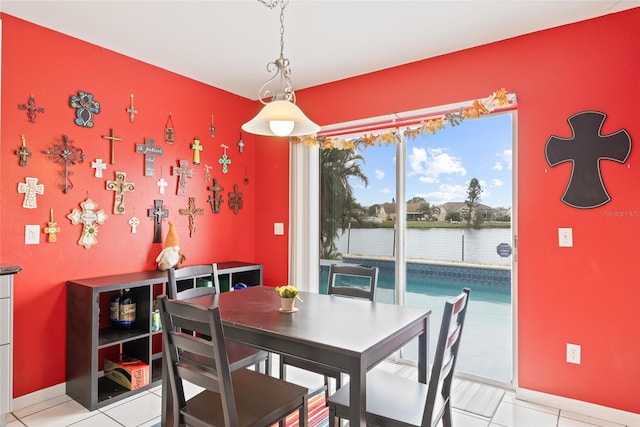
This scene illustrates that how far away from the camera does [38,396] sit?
2.61 meters

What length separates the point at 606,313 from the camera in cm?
246

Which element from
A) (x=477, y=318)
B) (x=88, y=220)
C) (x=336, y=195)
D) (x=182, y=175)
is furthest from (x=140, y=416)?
(x=477, y=318)

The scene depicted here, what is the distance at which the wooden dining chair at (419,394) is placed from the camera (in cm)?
155

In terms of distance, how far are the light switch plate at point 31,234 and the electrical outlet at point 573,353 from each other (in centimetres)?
374

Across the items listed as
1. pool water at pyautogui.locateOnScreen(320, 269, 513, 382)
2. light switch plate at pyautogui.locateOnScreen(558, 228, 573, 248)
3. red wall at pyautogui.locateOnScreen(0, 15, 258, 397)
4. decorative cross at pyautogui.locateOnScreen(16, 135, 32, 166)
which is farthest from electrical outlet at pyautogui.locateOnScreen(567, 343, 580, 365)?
decorative cross at pyautogui.locateOnScreen(16, 135, 32, 166)

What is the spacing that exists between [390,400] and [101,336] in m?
2.14

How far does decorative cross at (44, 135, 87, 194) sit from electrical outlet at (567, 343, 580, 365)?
3.72 meters

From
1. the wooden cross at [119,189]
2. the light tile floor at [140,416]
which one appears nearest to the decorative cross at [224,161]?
the wooden cross at [119,189]

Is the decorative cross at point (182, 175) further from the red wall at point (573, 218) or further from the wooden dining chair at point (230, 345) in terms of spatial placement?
the red wall at point (573, 218)

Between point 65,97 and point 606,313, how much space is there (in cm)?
404

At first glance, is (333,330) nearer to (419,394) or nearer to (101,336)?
(419,394)

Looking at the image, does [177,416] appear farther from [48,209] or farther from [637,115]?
[637,115]

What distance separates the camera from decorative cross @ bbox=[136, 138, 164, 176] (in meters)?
3.23

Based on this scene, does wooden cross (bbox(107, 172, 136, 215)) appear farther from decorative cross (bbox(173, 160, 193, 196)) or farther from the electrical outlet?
the electrical outlet
